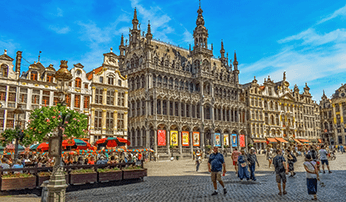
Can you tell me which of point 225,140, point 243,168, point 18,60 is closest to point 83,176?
point 243,168

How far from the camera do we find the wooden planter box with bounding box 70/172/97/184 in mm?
13852

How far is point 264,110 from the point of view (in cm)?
6272

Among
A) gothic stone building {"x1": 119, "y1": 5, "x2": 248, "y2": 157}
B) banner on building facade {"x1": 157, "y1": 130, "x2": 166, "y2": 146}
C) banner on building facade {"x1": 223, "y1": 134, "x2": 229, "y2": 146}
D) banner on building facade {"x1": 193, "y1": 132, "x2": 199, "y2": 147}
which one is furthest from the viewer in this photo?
banner on building facade {"x1": 223, "y1": 134, "x2": 229, "y2": 146}

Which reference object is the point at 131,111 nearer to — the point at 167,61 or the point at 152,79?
the point at 152,79

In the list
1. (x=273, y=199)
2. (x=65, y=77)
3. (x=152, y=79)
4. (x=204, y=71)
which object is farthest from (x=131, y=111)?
(x=273, y=199)

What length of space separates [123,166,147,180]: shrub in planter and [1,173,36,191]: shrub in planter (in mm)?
4877

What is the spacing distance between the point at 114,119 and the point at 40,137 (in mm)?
14597

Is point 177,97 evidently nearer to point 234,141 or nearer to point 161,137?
point 161,137

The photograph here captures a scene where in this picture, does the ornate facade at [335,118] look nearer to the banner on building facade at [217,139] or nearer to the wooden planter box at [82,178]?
the banner on building facade at [217,139]

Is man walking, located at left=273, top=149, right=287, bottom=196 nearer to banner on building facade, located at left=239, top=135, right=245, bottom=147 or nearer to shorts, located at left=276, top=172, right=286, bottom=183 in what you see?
shorts, located at left=276, top=172, right=286, bottom=183

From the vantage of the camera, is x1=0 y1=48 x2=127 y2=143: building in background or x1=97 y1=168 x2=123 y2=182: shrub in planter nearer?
x1=97 y1=168 x2=123 y2=182: shrub in planter

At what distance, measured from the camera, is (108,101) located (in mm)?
40000

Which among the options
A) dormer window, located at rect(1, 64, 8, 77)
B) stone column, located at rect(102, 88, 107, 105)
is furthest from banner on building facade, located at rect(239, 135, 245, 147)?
dormer window, located at rect(1, 64, 8, 77)

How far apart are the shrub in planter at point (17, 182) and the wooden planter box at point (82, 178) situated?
5.66 feet
